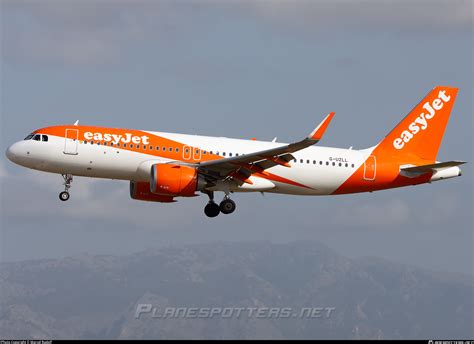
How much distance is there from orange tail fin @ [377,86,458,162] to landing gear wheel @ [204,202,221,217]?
36.5 feet

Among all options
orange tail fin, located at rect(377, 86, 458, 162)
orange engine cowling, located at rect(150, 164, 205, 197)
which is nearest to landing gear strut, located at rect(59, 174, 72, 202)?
orange engine cowling, located at rect(150, 164, 205, 197)

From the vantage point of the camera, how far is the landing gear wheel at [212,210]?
53.6 m

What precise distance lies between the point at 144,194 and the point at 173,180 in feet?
19.9

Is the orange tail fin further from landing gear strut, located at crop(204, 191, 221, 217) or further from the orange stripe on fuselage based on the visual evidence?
the orange stripe on fuselage

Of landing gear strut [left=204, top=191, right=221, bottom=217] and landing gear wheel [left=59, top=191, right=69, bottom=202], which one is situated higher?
landing gear wheel [left=59, top=191, right=69, bottom=202]

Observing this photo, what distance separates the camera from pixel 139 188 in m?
54.5

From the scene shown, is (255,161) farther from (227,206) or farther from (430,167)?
(430,167)

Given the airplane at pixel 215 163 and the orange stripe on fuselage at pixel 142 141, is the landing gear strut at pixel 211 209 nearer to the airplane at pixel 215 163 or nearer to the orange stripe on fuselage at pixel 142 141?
the airplane at pixel 215 163

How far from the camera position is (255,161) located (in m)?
49.8

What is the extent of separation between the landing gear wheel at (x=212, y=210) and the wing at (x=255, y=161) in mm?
2842

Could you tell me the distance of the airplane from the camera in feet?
163

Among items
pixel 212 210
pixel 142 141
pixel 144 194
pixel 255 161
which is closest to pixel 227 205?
pixel 212 210

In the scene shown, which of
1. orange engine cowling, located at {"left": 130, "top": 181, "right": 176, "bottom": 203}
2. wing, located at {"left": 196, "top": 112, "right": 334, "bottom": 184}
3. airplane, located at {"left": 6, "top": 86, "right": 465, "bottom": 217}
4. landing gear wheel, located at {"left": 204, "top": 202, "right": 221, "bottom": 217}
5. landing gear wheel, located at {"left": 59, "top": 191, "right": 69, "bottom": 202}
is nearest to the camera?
wing, located at {"left": 196, "top": 112, "right": 334, "bottom": 184}

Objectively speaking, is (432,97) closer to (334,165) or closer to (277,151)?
(334,165)
